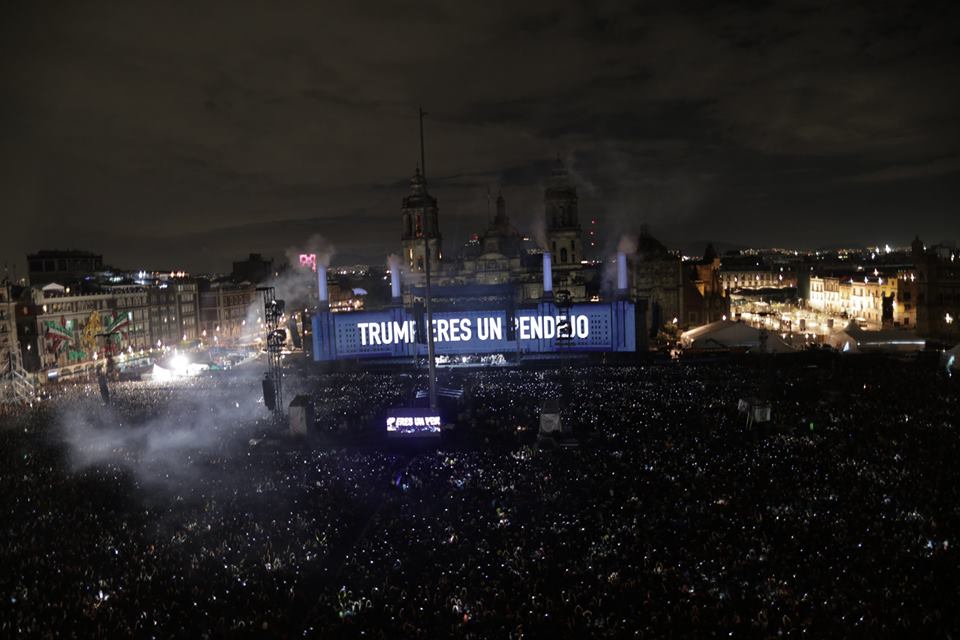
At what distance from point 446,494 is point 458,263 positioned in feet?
179

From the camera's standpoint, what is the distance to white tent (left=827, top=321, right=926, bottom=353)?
121 feet

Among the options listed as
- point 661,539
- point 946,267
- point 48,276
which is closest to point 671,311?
point 946,267

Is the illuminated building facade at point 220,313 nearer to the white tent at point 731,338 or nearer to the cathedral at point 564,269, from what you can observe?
the cathedral at point 564,269

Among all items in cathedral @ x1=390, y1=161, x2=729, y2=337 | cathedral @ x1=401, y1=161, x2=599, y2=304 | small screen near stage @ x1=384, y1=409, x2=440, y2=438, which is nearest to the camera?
small screen near stage @ x1=384, y1=409, x2=440, y2=438

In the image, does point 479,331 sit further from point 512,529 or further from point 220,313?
point 220,313

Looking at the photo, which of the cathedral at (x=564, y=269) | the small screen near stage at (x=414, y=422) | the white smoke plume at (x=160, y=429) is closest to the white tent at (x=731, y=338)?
the cathedral at (x=564, y=269)

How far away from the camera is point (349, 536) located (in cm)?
1305

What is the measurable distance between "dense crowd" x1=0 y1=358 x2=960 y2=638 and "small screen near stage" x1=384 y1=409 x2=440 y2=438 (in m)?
1.10

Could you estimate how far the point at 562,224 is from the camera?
64.1m

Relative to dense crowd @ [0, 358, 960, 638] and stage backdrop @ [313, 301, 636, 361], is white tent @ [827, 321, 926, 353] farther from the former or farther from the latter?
dense crowd @ [0, 358, 960, 638]

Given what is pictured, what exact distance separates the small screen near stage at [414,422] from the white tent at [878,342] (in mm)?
27082

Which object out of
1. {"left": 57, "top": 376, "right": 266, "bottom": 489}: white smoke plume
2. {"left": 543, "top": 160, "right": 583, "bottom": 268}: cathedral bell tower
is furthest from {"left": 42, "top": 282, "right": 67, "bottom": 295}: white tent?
{"left": 543, "top": 160, "right": 583, "bottom": 268}: cathedral bell tower

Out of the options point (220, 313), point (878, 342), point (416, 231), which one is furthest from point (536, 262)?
point (220, 313)

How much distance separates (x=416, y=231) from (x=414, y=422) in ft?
170
